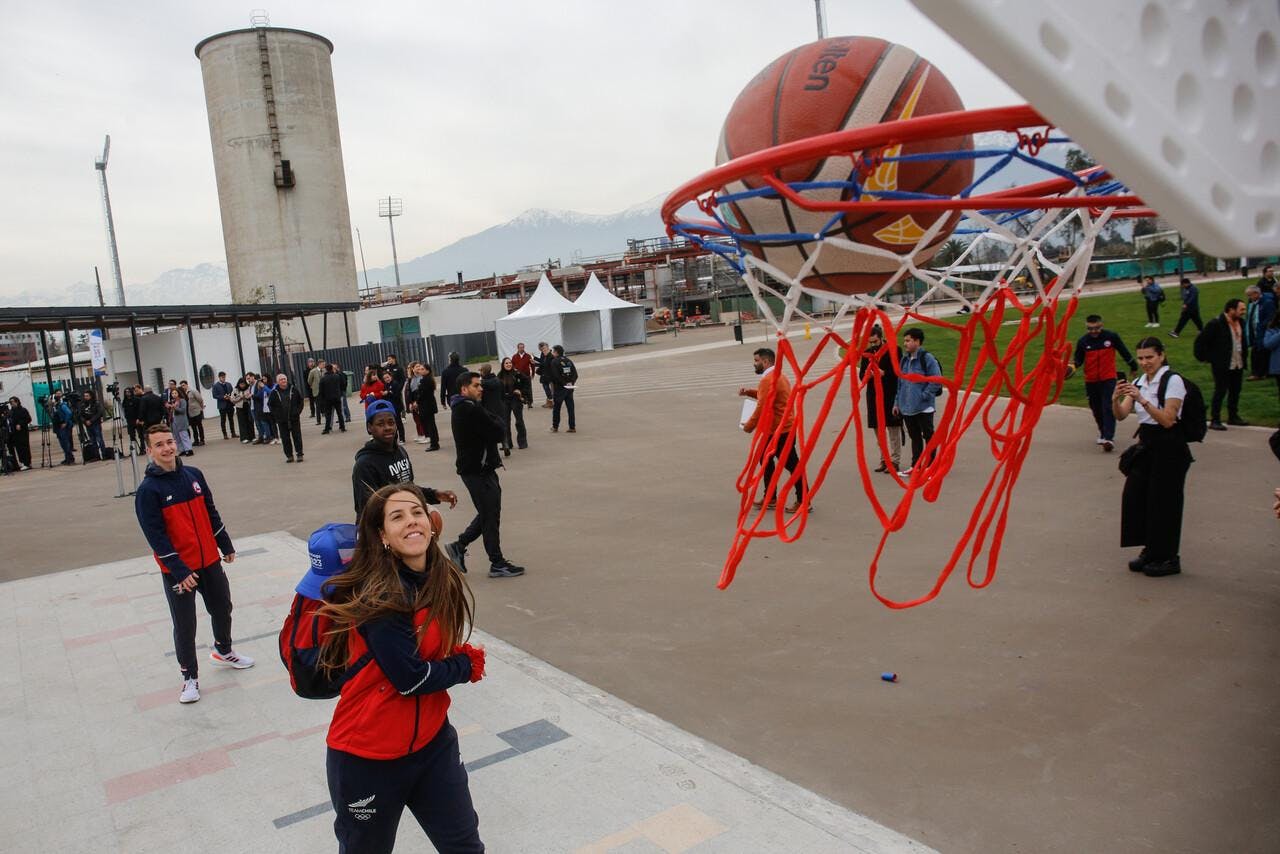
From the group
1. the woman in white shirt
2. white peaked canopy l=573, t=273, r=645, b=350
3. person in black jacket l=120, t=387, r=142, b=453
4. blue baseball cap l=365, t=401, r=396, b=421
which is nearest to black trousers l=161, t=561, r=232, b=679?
blue baseball cap l=365, t=401, r=396, b=421

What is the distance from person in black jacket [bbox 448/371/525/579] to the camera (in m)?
7.99

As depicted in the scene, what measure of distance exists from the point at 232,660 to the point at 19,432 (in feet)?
60.3

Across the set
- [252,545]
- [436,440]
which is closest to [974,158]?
[252,545]

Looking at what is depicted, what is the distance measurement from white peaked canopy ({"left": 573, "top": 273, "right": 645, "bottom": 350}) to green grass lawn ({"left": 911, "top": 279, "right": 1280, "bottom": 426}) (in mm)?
14954

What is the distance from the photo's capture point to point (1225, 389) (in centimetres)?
1196

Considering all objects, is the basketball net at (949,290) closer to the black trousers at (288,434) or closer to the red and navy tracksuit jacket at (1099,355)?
the red and navy tracksuit jacket at (1099,355)

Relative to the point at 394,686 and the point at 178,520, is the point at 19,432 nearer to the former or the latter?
the point at 178,520

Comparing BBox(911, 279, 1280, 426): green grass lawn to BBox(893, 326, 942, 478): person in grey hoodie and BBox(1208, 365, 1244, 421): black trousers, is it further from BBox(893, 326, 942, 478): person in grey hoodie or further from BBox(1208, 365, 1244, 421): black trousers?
BBox(893, 326, 942, 478): person in grey hoodie

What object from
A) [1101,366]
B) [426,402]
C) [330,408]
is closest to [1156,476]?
[1101,366]

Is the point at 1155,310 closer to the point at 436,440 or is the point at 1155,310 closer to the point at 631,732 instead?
the point at 436,440

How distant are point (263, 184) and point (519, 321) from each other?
831 inches

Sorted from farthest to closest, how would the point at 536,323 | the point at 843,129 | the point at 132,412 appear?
the point at 536,323 → the point at 132,412 → the point at 843,129

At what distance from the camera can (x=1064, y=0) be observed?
1.45 m

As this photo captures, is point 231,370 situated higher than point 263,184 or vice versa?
point 263,184
